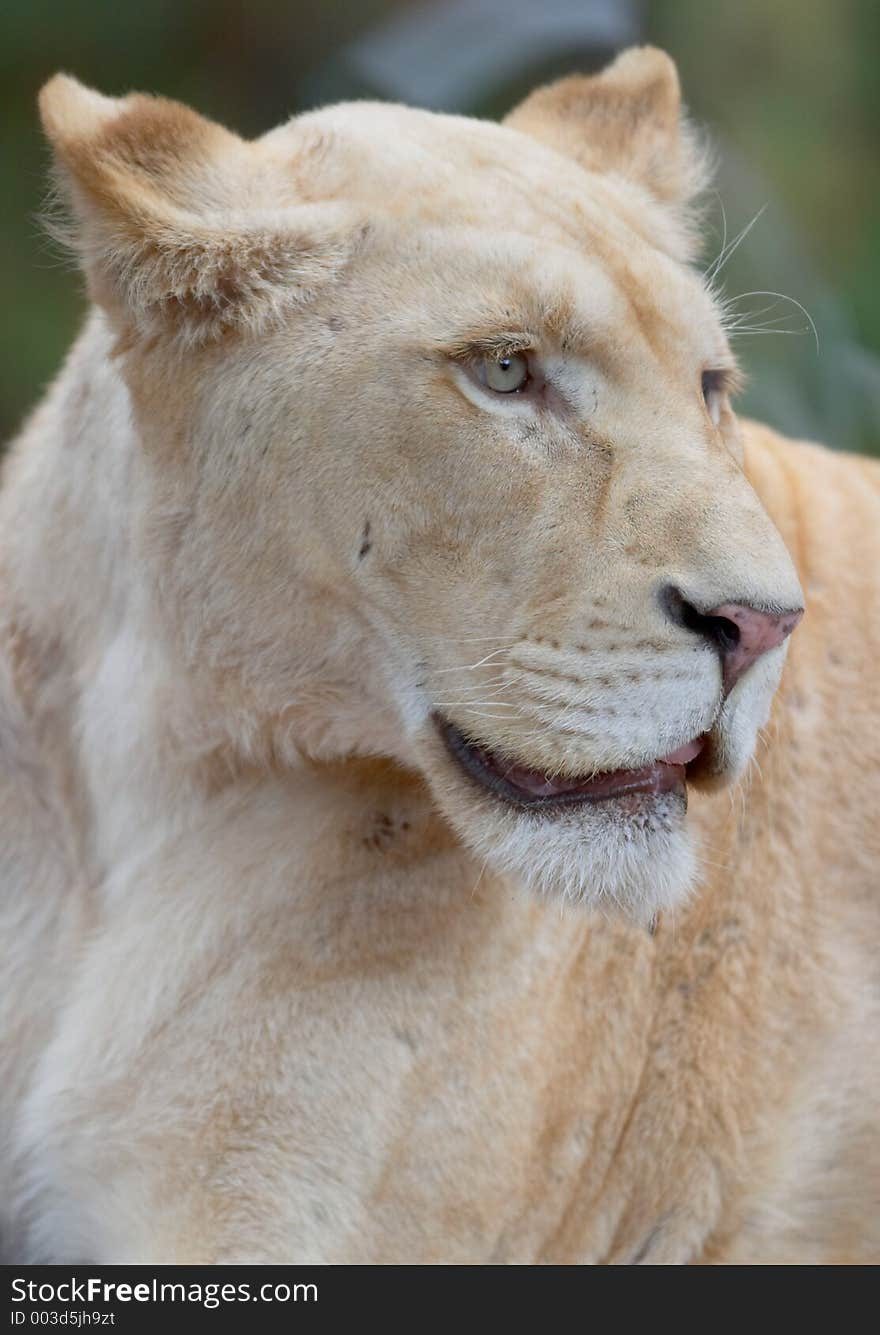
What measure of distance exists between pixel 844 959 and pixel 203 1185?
42.3 inches

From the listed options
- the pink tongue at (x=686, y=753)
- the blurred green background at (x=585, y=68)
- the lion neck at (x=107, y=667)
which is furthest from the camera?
the blurred green background at (x=585, y=68)

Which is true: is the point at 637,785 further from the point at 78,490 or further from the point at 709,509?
the point at 78,490

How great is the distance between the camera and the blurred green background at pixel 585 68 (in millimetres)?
5648

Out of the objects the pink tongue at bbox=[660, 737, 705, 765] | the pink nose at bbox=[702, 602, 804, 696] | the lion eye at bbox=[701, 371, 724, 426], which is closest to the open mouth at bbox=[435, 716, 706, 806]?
the pink tongue at bbox=[660, 737, 705, 765]

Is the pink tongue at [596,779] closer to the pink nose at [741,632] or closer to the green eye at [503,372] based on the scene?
the pink nose at [741,632]

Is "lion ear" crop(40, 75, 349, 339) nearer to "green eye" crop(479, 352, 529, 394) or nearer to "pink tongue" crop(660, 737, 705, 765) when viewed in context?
"green eye" crop(479, 352, 529, 394)

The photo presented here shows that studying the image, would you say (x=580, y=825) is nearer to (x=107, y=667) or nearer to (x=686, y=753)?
(x=686, y=753)

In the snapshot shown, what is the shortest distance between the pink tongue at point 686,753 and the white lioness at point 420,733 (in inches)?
1.0

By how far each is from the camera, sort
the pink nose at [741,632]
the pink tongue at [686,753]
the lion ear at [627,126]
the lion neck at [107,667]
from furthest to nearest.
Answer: the lion ear at [627,126], the lion neck at [107,667], the pink tongue at [686,753], the pink nose at [741,632]

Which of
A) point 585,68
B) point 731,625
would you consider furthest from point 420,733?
point 585,68

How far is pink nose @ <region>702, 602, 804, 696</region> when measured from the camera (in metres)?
1.93

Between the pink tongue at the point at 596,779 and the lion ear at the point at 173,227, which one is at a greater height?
the lion ear at the point at 173,227

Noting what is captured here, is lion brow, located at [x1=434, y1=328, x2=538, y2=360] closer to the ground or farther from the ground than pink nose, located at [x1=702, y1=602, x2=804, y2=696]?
farther from the ground

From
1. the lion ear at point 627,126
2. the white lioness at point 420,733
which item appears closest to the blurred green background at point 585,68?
the lion ear at point 627,126
